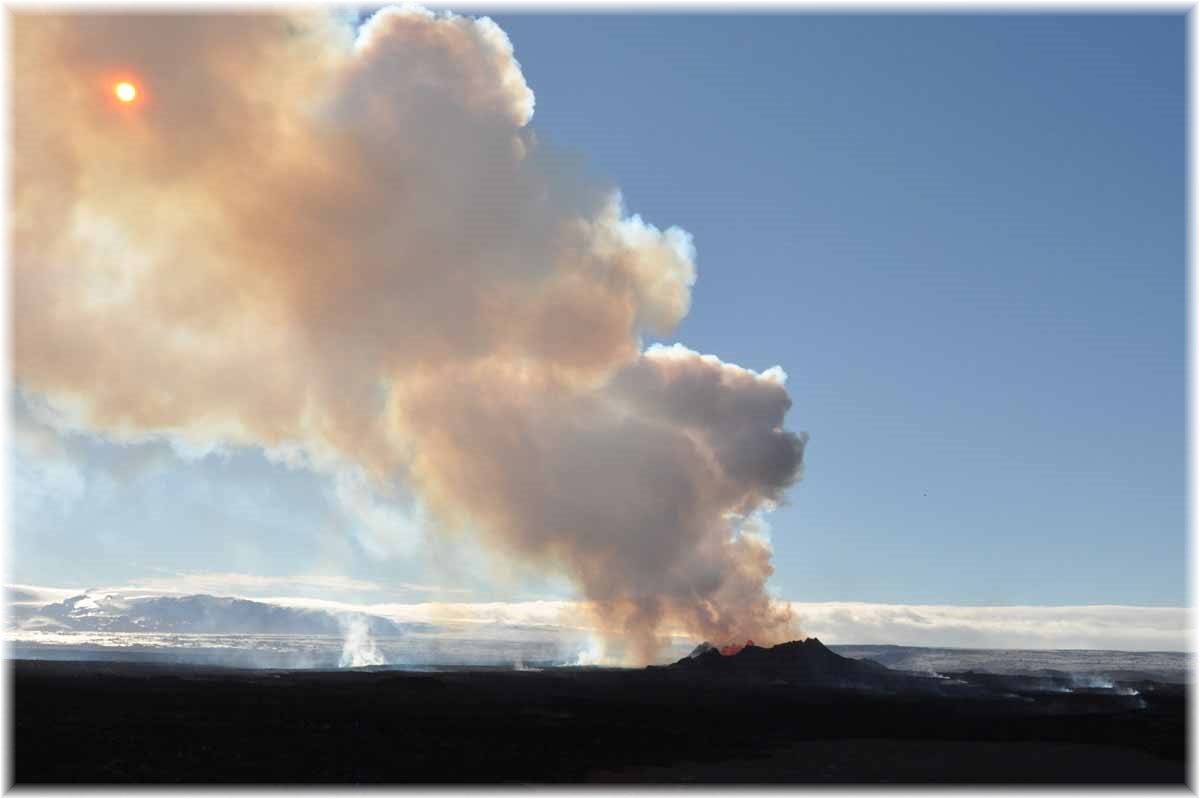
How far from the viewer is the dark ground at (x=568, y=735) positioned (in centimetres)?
6950

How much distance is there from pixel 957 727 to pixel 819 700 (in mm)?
28909

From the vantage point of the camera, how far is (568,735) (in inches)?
3452

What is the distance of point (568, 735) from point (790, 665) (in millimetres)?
87351

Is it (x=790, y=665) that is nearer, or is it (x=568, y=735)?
(x=568, y=735)

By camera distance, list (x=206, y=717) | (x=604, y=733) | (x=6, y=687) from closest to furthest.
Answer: (x=604, y=733) → (x=206, y=717) → (x=6, y=687)

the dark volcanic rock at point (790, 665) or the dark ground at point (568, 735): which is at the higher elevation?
the dark ground at point (568, 735)

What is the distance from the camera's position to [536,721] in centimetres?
Result: 9881

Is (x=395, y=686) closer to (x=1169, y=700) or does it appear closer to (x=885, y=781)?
(x=885, y=781)

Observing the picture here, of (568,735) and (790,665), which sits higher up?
(568,735)

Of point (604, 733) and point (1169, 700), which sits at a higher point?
point (604, 733)

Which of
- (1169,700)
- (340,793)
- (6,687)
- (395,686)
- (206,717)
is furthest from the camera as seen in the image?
(1169,700)

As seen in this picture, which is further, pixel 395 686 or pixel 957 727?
pixel 395 686

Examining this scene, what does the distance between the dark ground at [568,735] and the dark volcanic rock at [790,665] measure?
934 inches

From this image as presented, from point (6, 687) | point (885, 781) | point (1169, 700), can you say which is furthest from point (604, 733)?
point (1169, 700)
